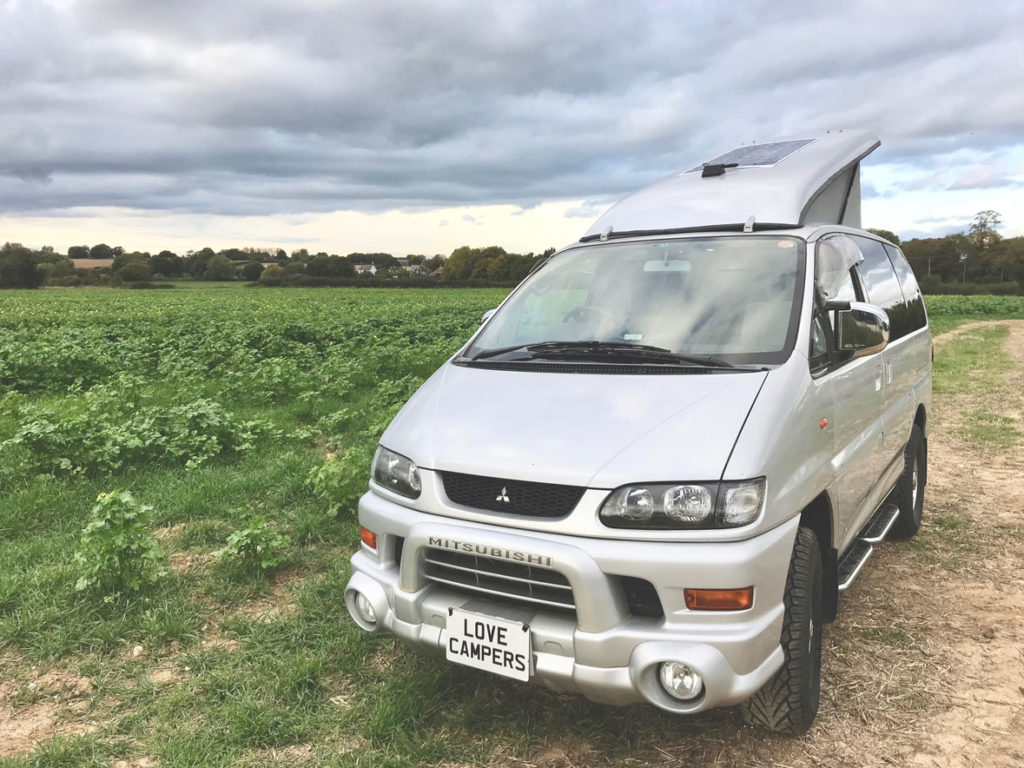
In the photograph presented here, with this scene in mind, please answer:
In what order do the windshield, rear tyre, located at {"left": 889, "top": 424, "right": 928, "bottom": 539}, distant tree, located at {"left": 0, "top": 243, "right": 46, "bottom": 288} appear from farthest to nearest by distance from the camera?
distant tree, located at {"left": 0, "top": 243, "right": 46, "bottom": 288} → rear tyre, located at {"left": 889, "top": 424, "right": 928, "bottom": 539} → the windshield

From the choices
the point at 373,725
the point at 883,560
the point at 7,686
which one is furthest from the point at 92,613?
the point at 883,560

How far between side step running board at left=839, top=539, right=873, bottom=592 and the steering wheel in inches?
63.7

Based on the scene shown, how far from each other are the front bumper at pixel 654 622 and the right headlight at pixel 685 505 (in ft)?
0.24

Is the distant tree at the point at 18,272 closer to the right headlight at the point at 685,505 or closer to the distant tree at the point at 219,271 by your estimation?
the distant tree at the point at 219,271

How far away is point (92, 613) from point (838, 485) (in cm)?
369

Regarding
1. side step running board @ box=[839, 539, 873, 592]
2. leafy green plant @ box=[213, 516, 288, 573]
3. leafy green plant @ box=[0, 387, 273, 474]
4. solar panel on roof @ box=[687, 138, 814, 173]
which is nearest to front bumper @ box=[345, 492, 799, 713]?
side step running board @ box=[839, 539, 873, 592]

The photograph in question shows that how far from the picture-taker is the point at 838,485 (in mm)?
3176

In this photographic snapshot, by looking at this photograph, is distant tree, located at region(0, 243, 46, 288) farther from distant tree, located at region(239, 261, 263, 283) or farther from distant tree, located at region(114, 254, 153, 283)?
distant tree, located at region(239, 261, 263, 283)

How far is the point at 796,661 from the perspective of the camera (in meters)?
2.64

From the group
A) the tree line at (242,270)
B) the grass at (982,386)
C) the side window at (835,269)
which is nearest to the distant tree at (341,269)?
the tree line at (242,270)

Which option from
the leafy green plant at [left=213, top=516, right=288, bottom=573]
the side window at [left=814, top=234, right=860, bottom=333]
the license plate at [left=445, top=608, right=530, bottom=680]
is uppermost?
the side window at [left=814, top=234, right=860, bottom=333]

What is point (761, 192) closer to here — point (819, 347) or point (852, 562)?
point (819, 347)

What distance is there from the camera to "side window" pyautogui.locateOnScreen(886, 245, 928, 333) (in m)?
5.00

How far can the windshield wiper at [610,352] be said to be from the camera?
9.89 ft
